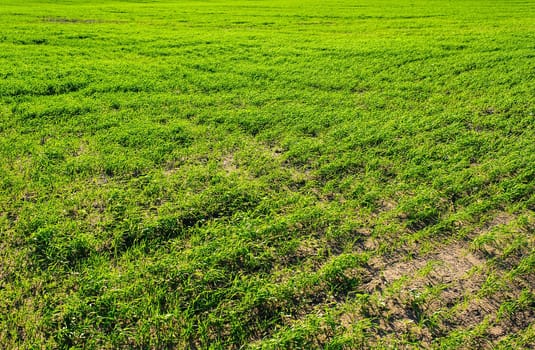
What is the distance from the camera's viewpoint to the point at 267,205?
568 cm

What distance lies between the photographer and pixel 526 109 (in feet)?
29.2

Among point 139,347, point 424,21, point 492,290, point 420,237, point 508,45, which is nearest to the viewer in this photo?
point 139,347

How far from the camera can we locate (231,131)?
810cm

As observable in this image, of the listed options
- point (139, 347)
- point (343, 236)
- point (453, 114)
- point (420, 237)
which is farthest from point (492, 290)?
point (453, 114)

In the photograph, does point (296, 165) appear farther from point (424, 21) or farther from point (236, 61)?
point (424, 21)

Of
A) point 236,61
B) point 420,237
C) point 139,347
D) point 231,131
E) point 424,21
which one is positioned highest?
point 424,21

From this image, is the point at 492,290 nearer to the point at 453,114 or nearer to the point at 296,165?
the point at 296,165

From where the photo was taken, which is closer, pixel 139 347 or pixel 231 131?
pixel 139 347

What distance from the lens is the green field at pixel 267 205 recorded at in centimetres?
393

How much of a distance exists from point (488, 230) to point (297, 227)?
261 centimetres

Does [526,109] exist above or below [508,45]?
below

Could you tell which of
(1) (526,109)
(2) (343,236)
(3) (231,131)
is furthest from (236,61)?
(2) (343,236)

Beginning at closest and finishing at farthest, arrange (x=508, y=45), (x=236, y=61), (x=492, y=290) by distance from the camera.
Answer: (x=492, y=290) → (x=236, y=61) → (x=508, y=45)

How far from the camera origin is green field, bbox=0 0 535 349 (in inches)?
155
